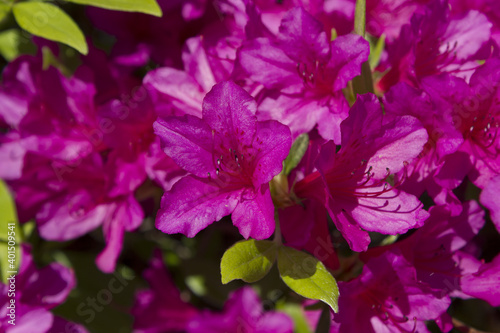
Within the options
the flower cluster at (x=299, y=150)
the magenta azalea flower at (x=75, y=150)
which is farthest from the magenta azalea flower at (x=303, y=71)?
the magenta azalea flower at (x=75, y=150)

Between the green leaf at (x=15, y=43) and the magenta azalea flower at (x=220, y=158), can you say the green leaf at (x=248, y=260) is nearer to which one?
the magenta azalea flower at (x=220, y=158)

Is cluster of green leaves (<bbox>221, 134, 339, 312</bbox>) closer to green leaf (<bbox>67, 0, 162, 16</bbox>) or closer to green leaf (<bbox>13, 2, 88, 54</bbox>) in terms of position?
green leaf (<bbox>67, 0, 162, 16</bbox>)

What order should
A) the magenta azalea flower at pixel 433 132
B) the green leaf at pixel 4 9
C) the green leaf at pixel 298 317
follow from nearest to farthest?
the magenta azalea flower at pixel 433 132 < the green leaf at pixel 4 9 < the green leaf at pixel 298 317

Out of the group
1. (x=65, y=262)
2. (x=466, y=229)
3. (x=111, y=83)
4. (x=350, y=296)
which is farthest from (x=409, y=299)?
(x=65, y=262)

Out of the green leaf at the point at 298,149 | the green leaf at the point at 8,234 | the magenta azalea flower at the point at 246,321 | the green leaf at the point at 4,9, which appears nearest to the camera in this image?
the magenta azalea flower at the point at 246,321

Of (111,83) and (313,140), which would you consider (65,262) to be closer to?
(111,83)

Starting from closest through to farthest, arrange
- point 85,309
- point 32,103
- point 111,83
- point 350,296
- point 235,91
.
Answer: point 235,91
point 350,296
point 32,103
point 111,83
point 85,309

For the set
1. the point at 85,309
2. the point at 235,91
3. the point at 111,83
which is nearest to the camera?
the point at 235,91
